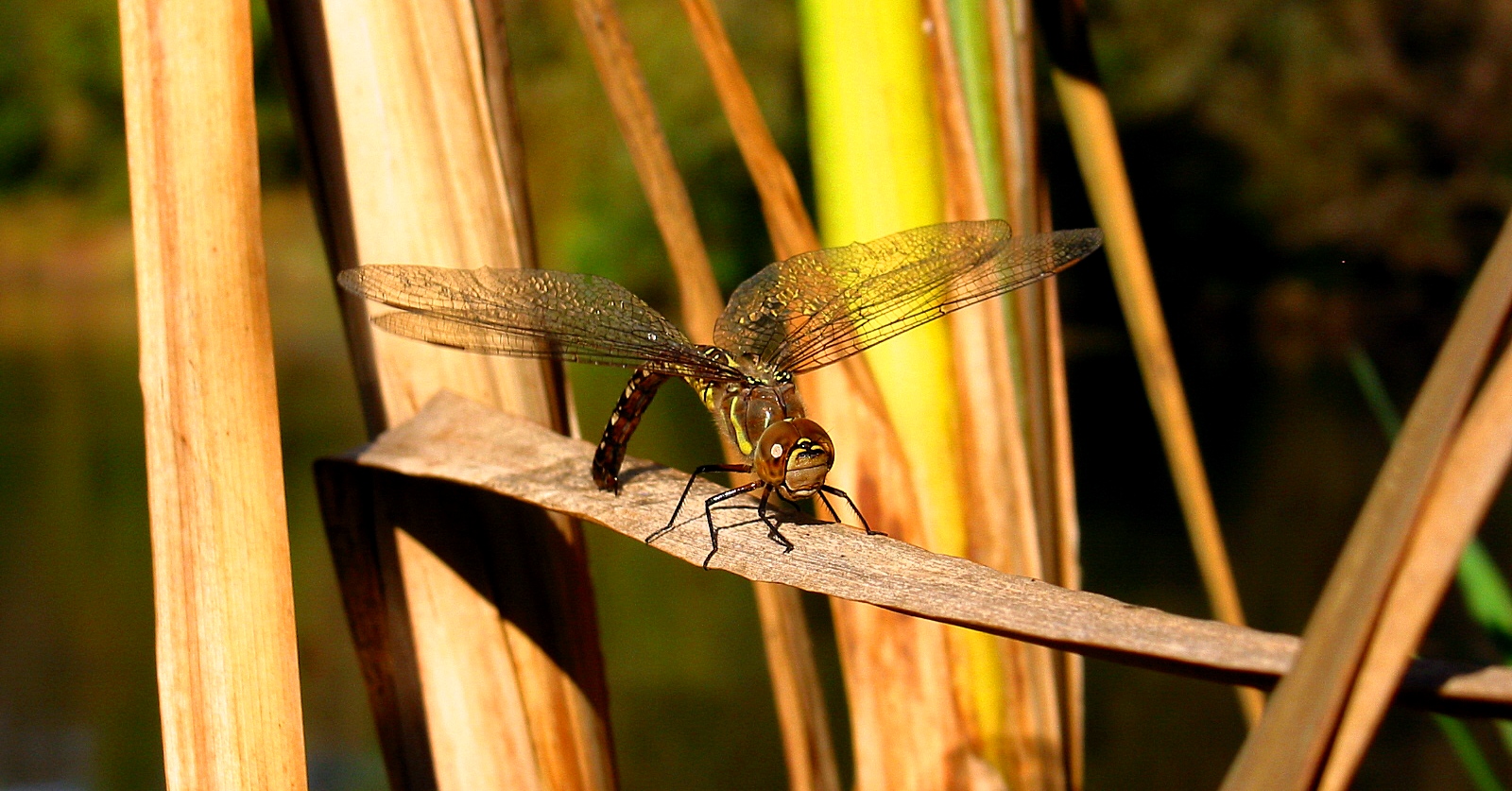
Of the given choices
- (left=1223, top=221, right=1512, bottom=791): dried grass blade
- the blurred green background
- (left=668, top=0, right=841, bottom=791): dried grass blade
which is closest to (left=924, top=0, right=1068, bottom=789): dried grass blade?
(left=668, top=0, right=841, bottom=791): dried grass blade

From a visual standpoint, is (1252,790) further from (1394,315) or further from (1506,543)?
(1394,315)

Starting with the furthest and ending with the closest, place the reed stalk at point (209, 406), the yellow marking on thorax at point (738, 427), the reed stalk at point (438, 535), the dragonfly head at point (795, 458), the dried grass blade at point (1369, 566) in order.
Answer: the yellow marking on thorax at point (738, 427)
the dragonfly head at point (795, 458)
the reed stalk at point (438, 535)
the reed stalk at point (209, 406)
the dried grass blade at point (1369, 566)

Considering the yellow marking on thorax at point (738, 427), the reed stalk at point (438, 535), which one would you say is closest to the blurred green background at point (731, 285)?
the yellow marking on thorax at point (738, 427)

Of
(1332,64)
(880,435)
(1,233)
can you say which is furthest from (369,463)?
(1,233)

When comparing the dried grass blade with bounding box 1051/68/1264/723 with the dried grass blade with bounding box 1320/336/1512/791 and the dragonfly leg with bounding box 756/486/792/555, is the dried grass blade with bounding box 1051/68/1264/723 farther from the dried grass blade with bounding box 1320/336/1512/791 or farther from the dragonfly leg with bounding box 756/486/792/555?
the dried grass blade with bounding box 1320/336/1512/791

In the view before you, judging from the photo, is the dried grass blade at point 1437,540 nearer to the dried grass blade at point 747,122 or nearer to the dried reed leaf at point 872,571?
the dried reed leaf at point 872,571

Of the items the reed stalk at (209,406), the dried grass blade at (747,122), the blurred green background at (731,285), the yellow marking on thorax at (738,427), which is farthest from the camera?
the blurred green background at (731,285)

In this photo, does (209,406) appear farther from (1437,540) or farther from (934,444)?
(1437,540)
